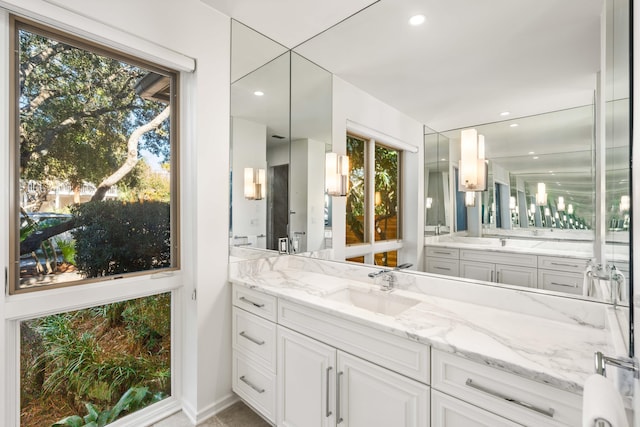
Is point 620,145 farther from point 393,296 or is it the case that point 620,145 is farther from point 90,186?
point 90,186

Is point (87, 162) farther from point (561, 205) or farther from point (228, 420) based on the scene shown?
point (561, 205)

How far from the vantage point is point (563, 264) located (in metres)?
1.27

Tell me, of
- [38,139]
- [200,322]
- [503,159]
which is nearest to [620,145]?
[503,159]

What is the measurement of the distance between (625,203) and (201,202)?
6.26 feet

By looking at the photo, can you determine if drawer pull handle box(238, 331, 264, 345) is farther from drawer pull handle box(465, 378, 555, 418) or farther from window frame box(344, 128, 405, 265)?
drawer pull handle box(465, 378, 555, 418)

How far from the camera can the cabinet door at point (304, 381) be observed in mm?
1433

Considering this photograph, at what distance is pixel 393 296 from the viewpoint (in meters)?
1.71

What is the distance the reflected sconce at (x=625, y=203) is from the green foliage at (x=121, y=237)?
210 cm

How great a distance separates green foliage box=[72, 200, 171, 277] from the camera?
159cm

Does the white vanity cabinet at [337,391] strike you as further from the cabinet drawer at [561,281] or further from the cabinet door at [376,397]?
the cabinet drawer at [561,281]

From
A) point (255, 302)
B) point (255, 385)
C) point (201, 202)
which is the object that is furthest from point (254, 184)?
point (255, 385)

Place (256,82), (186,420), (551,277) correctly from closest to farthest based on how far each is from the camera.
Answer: (551,277) → (186,420) → (256,82)

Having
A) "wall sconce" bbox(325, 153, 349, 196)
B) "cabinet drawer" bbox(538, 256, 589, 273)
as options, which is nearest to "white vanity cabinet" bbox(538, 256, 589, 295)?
"cabinet drawer" bbox(538, 256, 589, 273)

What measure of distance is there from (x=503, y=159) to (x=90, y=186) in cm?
214
